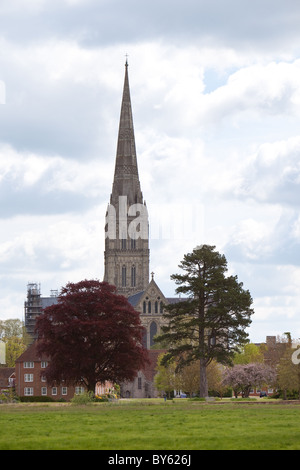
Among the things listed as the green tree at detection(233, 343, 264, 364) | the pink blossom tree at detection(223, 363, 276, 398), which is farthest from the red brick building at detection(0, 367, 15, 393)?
the pink blossom tree at detection(223, 363, 276, 398)

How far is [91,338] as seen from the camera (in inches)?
2616

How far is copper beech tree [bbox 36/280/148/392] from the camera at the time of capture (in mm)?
65625

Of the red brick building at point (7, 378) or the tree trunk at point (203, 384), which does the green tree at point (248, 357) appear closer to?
the red brick building at point (7, 378)

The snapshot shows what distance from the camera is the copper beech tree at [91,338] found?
2584 inches

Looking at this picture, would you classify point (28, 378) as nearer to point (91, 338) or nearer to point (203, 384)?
point (203, 384)

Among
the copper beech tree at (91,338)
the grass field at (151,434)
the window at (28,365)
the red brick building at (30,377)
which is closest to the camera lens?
the grass field at (151,434)

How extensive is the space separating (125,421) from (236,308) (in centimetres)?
3914

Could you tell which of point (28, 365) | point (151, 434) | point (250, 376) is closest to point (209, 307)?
point (250, 376)

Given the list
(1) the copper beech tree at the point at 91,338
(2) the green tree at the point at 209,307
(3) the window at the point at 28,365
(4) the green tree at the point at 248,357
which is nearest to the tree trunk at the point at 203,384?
(2) the green tree at the point at 209,307

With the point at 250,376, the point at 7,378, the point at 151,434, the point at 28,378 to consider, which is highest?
the point at 151,434

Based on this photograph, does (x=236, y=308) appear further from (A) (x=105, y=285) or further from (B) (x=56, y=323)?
(B) (x=56, y=323)

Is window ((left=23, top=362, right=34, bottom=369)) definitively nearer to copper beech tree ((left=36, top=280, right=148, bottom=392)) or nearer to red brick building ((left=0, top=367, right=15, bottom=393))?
red brick building ((left=0, top=367, right=15, bottom=393))
